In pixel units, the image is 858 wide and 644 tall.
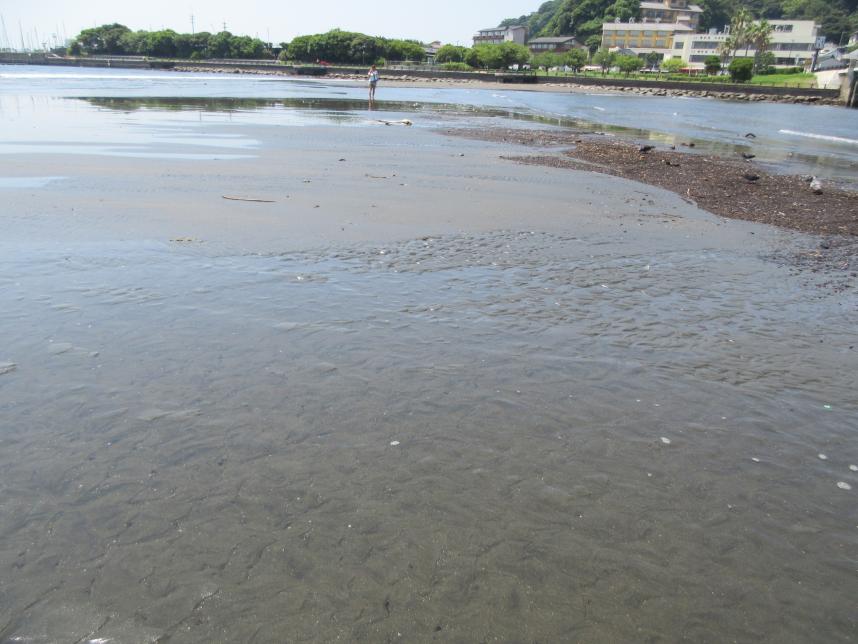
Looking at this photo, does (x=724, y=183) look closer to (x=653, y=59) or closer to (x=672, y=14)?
(x=653, y=59)

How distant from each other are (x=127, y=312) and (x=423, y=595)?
17.0 feet

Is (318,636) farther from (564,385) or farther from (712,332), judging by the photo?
(712,332)

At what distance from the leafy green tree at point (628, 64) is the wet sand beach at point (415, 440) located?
149947 mm

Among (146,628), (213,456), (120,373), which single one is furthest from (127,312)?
(146,628)

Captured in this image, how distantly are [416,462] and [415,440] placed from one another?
305 mm

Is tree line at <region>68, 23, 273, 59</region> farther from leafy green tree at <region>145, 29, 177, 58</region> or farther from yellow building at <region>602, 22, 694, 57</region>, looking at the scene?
yellow building at <region>602, 22, 694, 57</region>

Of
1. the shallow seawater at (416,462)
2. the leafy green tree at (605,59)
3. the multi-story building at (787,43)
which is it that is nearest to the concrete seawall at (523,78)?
the leafy green tree at (605,59)

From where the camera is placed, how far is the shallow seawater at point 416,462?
3.33m

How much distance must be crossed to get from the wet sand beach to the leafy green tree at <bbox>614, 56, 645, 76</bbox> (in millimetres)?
149947

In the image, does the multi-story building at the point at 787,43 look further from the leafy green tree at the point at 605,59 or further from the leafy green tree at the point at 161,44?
the leafy green tree at the point at 161,44

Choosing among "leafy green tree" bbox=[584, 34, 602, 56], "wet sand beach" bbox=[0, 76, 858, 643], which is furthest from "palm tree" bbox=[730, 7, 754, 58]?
"wet sand beach" bbox=[0, 76, 858, 643]

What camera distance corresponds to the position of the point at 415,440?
15.9ft

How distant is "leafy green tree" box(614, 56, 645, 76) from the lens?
5688 inches

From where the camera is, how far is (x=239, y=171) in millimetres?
16016
